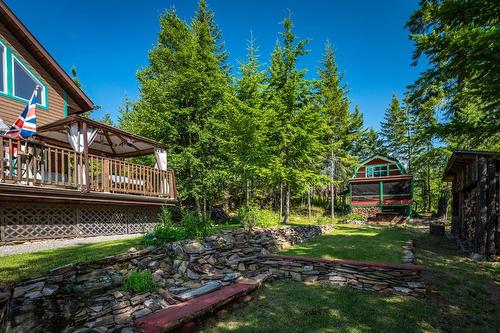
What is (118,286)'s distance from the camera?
5.15 meters

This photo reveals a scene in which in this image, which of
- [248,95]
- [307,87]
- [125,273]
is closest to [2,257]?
[125,273]

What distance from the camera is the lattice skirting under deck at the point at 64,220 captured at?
23.5ft

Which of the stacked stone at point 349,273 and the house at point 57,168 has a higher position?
the house at point 57,168

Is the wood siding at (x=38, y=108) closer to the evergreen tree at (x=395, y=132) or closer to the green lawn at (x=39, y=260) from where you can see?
the green lawn at (x=39, y=260)

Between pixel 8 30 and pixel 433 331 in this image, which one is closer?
pixel 433 331

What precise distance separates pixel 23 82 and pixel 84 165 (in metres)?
5.05

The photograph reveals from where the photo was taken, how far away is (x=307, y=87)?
13164mm

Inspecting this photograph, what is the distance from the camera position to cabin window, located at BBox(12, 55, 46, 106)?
33.6 ft

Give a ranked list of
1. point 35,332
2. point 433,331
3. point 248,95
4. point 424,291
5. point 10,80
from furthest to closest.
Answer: point 248,95 → point 10,80 → point 424,291 → point 433,331 → point 35,332

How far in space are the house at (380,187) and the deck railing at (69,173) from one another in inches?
773

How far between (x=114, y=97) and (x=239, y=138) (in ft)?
91.5

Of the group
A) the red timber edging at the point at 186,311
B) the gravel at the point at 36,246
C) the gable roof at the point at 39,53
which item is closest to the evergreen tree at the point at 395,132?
the gable roof at the point at 39,53

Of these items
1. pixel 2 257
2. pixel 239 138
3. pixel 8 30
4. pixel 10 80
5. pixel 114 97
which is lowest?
pixel 2 257

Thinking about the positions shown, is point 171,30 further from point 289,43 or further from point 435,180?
point 435,180
